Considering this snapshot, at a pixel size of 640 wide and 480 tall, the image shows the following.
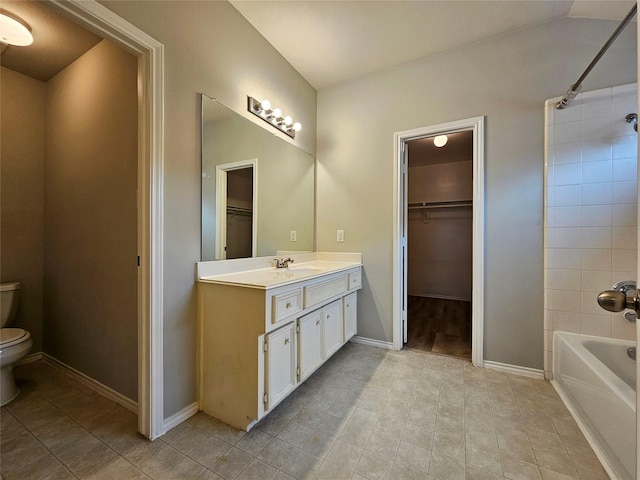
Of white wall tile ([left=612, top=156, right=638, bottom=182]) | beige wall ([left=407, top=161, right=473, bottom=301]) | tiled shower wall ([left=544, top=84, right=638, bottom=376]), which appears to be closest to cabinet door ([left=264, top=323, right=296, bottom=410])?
tiled shower wall ([left=544, top=84, right=638, bottom=376])

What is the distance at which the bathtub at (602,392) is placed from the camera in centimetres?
111

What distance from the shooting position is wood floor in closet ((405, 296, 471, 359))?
2518 mm

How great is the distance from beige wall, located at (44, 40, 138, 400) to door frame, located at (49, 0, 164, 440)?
0.25m

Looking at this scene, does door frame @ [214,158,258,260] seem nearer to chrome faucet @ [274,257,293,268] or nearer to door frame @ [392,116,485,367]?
chrome faucet @ [274,257,293,268]

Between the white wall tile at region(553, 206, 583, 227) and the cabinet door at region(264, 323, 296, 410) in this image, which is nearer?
the cabinet door at region(264, 323, 296, 410)

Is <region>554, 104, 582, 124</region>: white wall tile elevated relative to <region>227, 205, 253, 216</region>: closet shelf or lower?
elevated

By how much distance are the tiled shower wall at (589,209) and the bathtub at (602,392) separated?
0.36 feet

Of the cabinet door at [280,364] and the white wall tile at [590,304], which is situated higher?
the white wall tile at [590,304]

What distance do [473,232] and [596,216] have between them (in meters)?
0.74

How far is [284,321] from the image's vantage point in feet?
Result: 4.93

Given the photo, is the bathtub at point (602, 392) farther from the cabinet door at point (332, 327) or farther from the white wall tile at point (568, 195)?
the cabinet door at point (332, 327)

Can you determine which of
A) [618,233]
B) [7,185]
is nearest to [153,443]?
[7,185]

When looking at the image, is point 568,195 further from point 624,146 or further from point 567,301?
point 567,301

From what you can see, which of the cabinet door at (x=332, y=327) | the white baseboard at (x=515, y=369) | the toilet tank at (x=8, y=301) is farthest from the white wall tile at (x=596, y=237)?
the toilet tank at (x=8, y=301)
